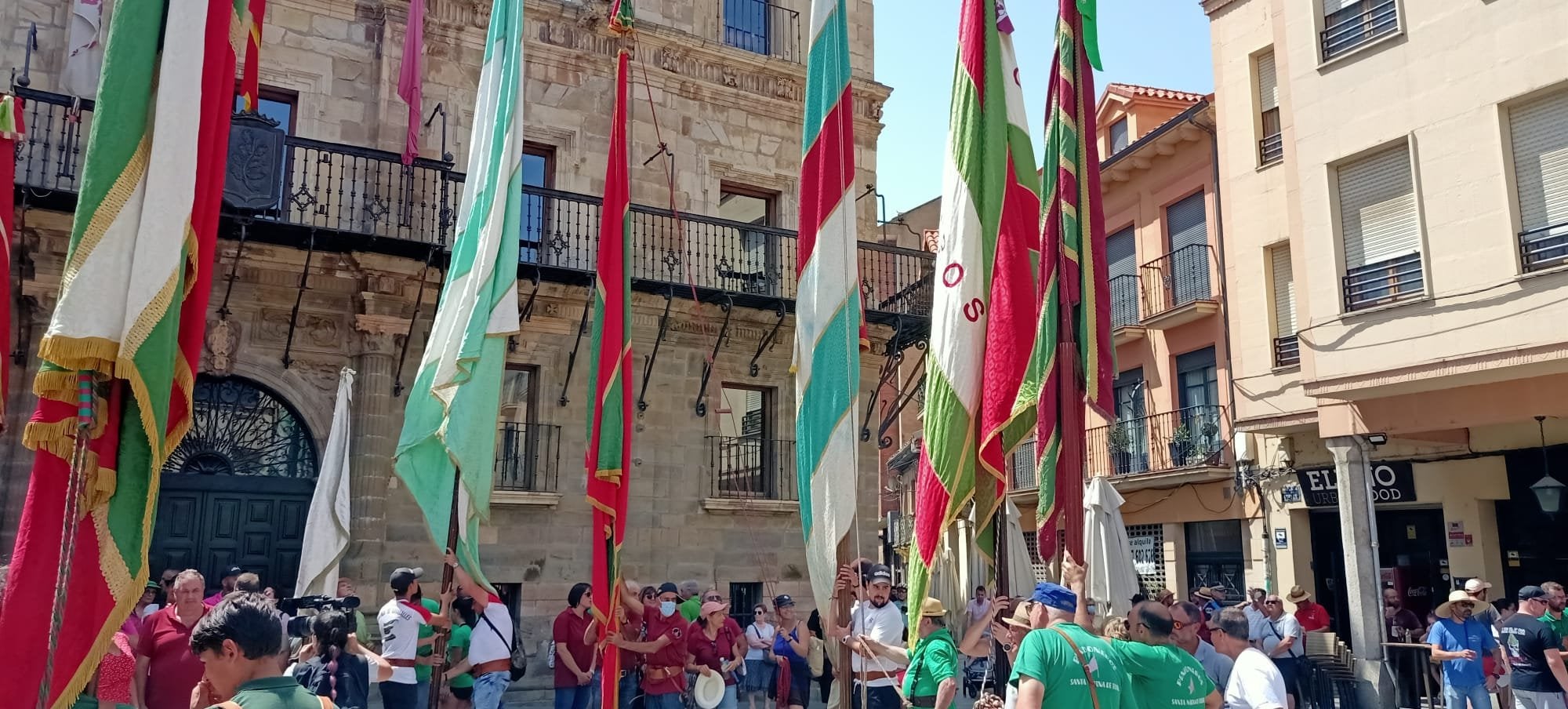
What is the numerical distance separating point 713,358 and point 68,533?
489 inches

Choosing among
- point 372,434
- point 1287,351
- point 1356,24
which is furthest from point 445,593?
point 1287,351

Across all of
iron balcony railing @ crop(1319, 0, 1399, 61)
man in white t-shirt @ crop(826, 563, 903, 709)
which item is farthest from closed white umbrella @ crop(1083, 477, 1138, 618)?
iron balcony railing @ crop(1319, 0, 1399, 61)

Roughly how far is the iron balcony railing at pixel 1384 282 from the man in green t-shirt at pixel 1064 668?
10559mm

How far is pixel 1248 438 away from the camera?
19.7 metres

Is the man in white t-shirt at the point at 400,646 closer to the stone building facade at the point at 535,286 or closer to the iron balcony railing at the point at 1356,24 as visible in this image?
the stone building facade at the point at 535,286

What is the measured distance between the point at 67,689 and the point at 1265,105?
20382 millimetres

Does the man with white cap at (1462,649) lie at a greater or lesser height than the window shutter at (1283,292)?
lesser

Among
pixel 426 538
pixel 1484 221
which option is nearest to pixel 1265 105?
pixel 1484 221

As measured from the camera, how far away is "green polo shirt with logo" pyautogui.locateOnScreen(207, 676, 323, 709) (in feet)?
10.8

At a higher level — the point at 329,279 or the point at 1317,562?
the point at 329,279

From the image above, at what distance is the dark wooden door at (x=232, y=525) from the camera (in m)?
12.6

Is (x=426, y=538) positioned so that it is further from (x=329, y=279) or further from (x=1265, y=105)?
(x=1265, y=105)

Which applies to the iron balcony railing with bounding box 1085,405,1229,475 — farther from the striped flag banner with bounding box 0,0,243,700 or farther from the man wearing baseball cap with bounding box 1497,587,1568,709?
the striped flag banner with bounding box 0,0,243,700

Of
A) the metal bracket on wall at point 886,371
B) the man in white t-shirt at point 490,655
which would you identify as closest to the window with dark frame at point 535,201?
the metal bracket on wall at point 886,371
